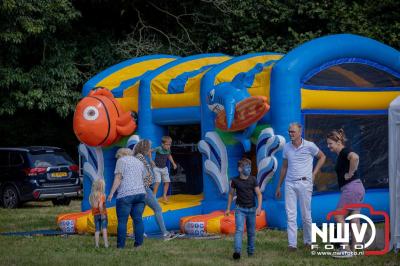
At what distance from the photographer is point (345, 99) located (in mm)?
14211

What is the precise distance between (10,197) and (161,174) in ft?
22.7

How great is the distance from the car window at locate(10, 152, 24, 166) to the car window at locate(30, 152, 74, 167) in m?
0.30

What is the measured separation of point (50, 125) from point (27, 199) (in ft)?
16.8

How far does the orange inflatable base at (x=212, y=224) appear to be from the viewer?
13055 mm

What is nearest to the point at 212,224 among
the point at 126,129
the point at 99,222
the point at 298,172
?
the point at 99,222

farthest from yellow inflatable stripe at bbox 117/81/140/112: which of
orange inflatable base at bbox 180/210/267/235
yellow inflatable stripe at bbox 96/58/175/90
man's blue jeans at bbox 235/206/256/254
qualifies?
man's blue jeans at bbox 235/206/256/254

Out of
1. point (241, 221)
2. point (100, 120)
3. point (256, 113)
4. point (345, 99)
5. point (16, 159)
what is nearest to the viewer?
point (241, 221)

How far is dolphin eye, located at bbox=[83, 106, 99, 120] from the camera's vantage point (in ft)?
50.3

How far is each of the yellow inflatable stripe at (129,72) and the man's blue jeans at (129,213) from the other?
5303 mm

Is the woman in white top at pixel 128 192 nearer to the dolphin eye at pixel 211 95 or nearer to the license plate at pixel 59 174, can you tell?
the dolphin eye at pixel 211 95

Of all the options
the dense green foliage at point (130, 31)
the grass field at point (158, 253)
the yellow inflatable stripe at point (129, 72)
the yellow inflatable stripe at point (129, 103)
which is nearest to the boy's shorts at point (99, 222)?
the grass field at point (158, 253)

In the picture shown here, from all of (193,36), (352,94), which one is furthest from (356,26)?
(352,94)

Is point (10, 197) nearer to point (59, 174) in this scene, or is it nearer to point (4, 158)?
point (4, 158)

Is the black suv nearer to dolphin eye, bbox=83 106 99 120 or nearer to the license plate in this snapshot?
the license plate
